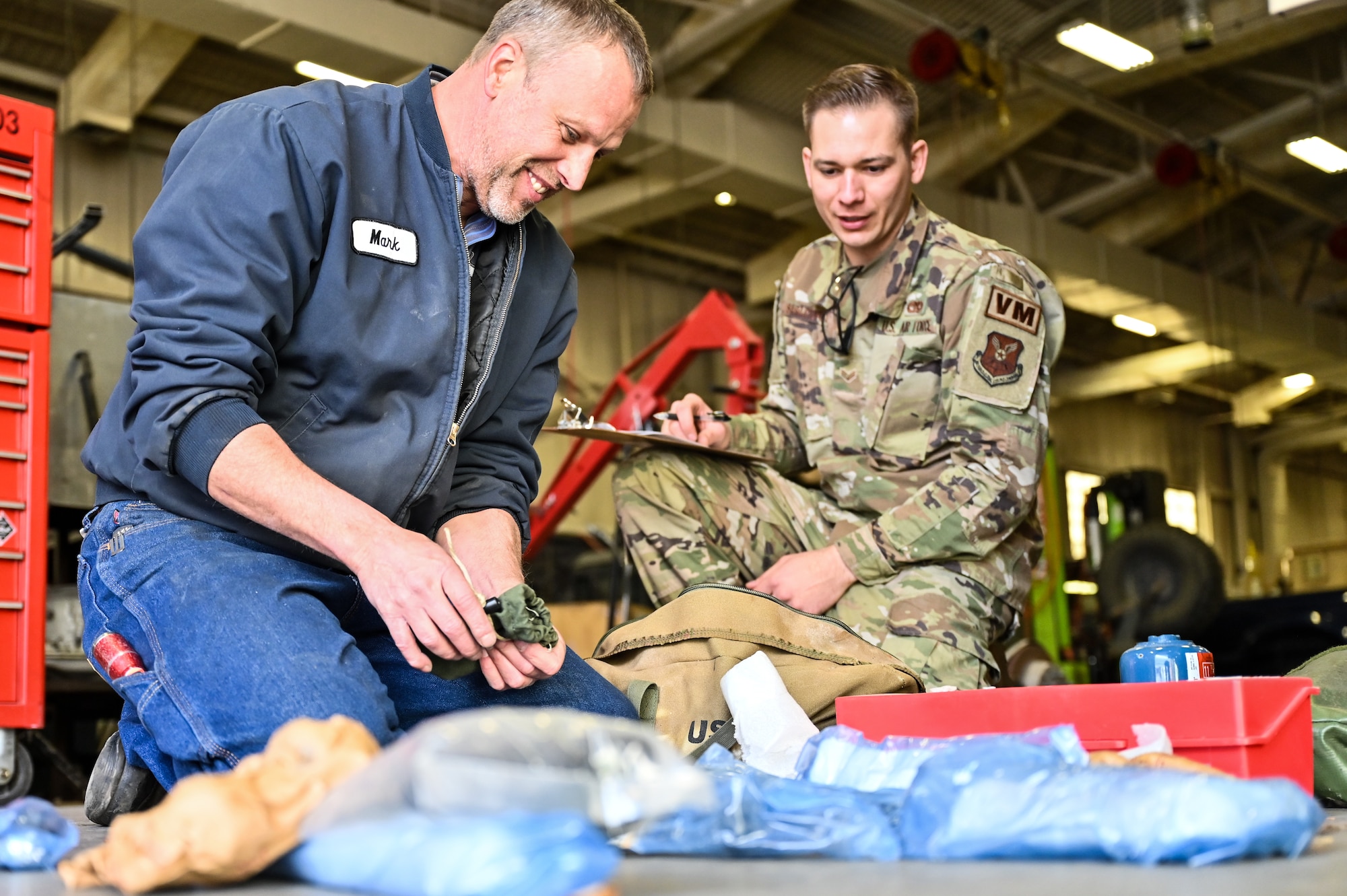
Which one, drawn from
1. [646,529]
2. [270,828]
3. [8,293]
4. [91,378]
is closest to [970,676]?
[646,529]

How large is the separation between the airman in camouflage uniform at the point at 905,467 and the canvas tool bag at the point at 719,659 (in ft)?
0.92

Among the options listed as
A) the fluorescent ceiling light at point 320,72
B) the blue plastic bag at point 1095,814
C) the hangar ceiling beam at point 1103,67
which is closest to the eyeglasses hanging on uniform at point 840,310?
the blue plastic bag at point 1095,814

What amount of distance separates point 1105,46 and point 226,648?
7.69 meters

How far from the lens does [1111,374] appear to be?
1356 centimetres

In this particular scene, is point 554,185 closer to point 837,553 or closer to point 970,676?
point 837,553

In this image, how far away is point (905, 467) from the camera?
2451 mm

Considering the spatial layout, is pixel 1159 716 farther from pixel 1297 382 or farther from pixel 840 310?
pixel 1297 382

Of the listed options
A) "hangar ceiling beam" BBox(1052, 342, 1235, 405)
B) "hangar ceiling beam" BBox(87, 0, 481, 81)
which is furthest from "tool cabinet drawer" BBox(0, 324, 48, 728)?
"hangar ceiling beam" BBox(1052, 342, 1235, 405)

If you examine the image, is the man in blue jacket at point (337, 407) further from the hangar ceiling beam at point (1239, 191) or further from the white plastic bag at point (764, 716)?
the hangar ceiling beam at point (1239, 191)

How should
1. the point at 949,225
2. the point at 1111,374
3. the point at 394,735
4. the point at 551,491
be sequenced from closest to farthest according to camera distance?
the point at 394,735, the point at 949,225, the point at 551,491, the point at 1111,374

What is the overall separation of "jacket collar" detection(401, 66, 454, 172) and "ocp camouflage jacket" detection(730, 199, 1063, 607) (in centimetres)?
101

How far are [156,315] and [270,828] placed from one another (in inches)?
27.9

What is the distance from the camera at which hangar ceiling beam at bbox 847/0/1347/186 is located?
7.67m

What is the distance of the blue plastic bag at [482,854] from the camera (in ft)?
2.54
